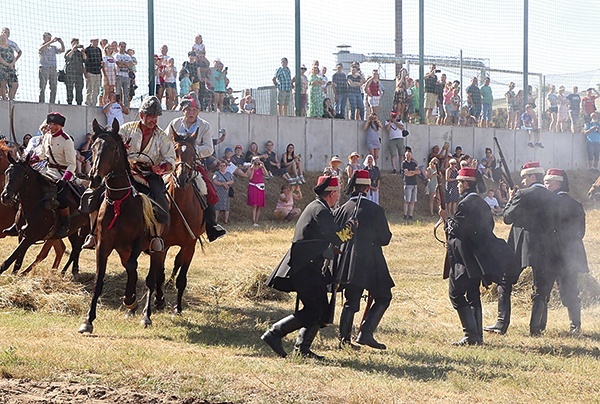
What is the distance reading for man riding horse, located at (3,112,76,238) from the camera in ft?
45.5

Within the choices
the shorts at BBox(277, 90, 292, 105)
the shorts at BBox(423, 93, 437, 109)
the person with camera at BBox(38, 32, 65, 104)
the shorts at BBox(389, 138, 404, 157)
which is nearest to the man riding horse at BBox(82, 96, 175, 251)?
the person with camera at BBox(38, 32, 65, 104)

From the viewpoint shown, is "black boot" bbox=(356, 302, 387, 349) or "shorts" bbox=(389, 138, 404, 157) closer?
"black boot" bbox=(356, 302, 387, 349)

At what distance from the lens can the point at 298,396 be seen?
8062 mm

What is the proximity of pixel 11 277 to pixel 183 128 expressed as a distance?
313cm

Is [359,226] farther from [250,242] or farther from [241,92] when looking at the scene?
[241,92]

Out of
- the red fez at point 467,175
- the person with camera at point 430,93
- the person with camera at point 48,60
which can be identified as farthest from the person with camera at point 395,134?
the red fez at point 467,175

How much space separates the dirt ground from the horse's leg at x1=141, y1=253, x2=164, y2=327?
11.6 ft

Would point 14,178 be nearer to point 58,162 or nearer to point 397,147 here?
point 58,162

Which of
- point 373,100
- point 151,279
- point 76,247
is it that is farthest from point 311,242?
point 373,100

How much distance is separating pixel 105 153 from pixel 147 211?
104cm

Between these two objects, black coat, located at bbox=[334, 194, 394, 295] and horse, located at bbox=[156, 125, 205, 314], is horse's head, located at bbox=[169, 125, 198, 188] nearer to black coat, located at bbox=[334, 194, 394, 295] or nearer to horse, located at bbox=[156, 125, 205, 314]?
horse, located at bbox=[156, 125, 205, 314]

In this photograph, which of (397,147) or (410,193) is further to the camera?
(397,147)

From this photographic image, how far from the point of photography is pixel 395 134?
29188mm

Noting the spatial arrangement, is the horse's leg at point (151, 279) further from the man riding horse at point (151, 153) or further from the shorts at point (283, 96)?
the shorts at point (283, 96)
